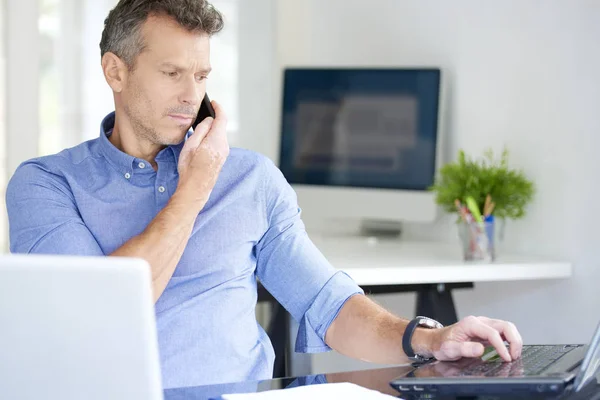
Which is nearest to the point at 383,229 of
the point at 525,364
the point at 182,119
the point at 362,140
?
the point at 362,140

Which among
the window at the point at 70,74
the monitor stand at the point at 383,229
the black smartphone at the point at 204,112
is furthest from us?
the window at the point at 70,74

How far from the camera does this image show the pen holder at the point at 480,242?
8.72ft

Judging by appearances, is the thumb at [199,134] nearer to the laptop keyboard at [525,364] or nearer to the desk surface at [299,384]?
the desk surface at [299,384]

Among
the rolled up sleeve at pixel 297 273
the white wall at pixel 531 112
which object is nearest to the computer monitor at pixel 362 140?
the white wall at pixel 531 112

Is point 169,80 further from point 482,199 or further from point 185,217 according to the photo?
point 482,199

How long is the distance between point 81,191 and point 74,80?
7.09ft

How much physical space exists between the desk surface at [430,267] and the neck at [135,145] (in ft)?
2.35

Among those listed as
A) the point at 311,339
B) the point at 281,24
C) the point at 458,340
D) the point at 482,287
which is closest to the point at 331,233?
the point at 482,287

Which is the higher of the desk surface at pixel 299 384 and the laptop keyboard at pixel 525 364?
the laptop keyboard at pixel 525 364

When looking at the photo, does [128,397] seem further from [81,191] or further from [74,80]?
[74,80]

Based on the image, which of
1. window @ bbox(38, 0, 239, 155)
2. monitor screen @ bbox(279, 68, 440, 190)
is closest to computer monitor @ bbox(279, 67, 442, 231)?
monitor screen @ bbox(279, 68, 440, 190)

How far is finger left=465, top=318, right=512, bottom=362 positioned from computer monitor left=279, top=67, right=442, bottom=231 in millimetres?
1697

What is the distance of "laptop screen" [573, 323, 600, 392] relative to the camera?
1209 millimetres

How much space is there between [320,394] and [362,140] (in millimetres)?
A: 2070
